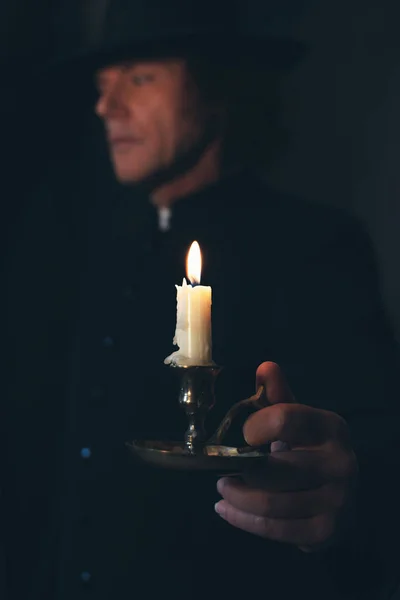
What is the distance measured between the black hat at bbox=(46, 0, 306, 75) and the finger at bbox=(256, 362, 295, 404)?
0.46 metres

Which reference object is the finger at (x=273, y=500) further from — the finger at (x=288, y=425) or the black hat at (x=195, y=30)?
the black hat at (x=195, y=30)

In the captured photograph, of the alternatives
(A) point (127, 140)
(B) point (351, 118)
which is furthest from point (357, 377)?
(A) point (127, 140)

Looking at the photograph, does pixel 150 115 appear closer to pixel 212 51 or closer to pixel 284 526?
pixel 212 51

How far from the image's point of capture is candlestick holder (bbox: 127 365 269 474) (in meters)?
0.56

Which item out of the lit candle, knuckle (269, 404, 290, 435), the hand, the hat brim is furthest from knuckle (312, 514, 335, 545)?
the hat brim

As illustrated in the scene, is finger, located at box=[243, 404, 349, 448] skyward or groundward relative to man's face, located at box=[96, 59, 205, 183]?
groundward

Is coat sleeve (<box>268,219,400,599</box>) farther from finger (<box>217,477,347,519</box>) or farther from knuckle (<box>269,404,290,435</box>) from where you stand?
knuckle (<box>269,404,290,435</box>)

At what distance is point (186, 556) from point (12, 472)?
283mm

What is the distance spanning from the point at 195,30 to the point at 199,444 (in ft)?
1.95

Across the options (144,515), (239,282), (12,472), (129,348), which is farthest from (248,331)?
(12,472)

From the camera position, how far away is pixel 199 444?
630 mm

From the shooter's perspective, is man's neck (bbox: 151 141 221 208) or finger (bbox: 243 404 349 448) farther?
man's neck (bbox: 151 141 221 208)

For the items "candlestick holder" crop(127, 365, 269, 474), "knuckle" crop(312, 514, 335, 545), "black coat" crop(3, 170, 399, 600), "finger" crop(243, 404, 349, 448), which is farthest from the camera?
"black coat" crop(3, 170, 399, 600)

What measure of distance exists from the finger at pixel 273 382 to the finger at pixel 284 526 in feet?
0.41
